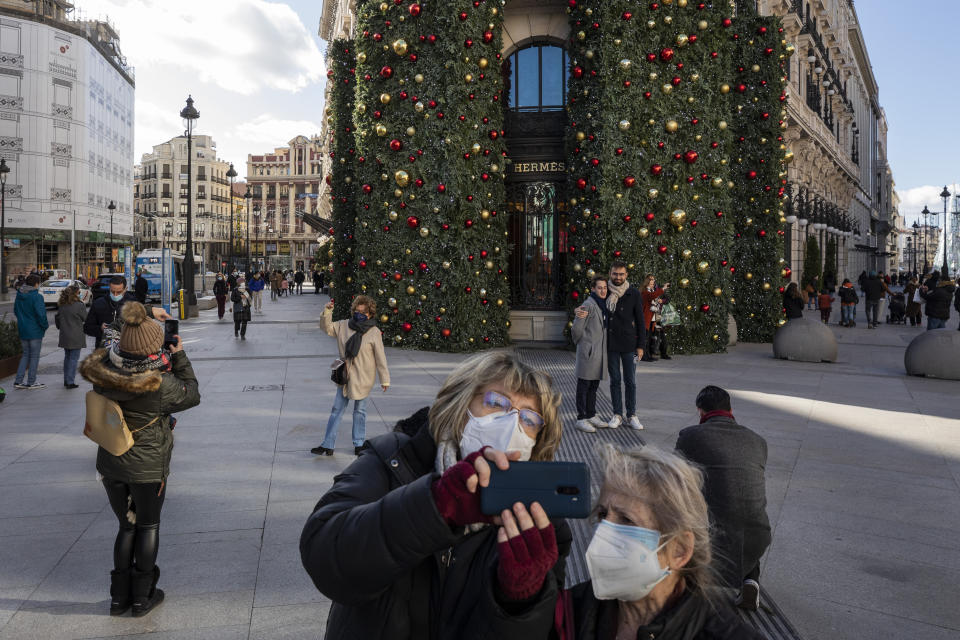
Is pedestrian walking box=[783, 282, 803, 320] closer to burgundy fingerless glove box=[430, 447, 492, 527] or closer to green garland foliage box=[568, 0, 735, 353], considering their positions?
green garland foliage box=[568, 0, 735, 353]

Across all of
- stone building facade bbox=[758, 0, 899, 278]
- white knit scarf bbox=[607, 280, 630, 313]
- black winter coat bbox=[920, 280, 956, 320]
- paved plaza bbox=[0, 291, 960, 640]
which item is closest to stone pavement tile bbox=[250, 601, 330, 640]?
paved plaza bbox=[0, 291, 960, 640]

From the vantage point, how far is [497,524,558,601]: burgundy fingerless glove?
1.50 meters

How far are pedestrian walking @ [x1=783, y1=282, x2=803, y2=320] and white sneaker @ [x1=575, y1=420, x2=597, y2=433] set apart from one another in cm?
1291

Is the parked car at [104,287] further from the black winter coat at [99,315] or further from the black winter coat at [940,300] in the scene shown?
the black winter coat at [940,300]

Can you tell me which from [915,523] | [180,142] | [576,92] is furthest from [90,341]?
[180,142]

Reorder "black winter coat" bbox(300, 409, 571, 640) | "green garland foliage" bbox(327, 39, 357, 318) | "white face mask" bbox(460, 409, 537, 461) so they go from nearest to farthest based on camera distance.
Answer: "black winter coat" bbox(300, 409, 571, 640) < "white face mask" bbox(460, 409, 537, 461) < "green garland foliage" bbox(327, 39, 357, 318)

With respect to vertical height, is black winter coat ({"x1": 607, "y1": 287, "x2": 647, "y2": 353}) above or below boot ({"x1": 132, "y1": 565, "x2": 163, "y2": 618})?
above

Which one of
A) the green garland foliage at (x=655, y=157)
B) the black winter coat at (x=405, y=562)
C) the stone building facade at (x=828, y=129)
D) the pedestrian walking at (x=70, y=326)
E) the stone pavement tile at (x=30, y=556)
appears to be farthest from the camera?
the stone building facade at (x=828, y=129)

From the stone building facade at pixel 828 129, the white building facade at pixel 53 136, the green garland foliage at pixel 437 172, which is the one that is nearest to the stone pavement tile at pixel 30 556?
the green garland foliage at pixel 437 172

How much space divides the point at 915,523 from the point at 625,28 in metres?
12.4

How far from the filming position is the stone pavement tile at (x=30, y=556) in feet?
14.8

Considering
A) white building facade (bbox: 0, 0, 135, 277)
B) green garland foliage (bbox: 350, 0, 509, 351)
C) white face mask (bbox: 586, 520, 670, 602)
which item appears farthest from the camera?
white building facade (bbox: 0, 0, 135, 277)

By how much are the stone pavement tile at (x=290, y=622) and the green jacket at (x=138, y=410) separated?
1000 mm

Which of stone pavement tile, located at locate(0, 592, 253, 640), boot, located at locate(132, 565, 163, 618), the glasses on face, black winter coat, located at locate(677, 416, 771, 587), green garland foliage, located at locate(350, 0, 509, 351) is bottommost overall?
stone pavement tile, located at locate(0, 592, 253, 640)
